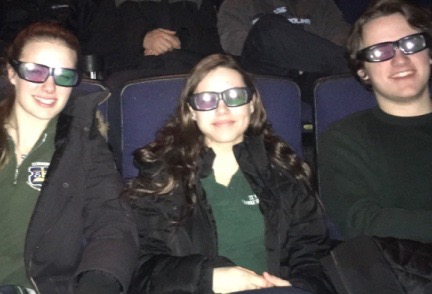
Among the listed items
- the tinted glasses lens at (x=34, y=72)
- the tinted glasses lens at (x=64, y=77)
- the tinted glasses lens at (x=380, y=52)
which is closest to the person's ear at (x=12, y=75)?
the tinted glasses lens at (x=34, y=72)

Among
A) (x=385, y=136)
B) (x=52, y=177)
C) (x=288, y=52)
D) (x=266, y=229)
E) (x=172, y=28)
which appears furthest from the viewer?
(x=172, y=28)

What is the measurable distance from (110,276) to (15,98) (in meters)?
1.10

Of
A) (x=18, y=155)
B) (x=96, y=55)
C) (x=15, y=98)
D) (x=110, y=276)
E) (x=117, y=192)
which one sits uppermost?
(x=96, y=55)

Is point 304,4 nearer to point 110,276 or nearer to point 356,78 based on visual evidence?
point 356,78

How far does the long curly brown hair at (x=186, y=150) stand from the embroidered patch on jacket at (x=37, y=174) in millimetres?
384

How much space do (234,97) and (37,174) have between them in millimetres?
954

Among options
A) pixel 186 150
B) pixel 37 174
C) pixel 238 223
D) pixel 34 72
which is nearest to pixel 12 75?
pixel 34 72

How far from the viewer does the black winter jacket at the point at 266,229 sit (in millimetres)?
2166

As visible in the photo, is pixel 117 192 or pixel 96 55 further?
pixel 96 55

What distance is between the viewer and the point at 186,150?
98.8 inches

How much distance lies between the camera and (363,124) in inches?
108

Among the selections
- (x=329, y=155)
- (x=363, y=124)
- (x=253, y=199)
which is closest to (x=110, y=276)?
(x=253, y=199)

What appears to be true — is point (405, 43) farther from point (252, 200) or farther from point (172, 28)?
point (172, 28)

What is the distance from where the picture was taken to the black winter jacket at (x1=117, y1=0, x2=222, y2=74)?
3.51 metres
